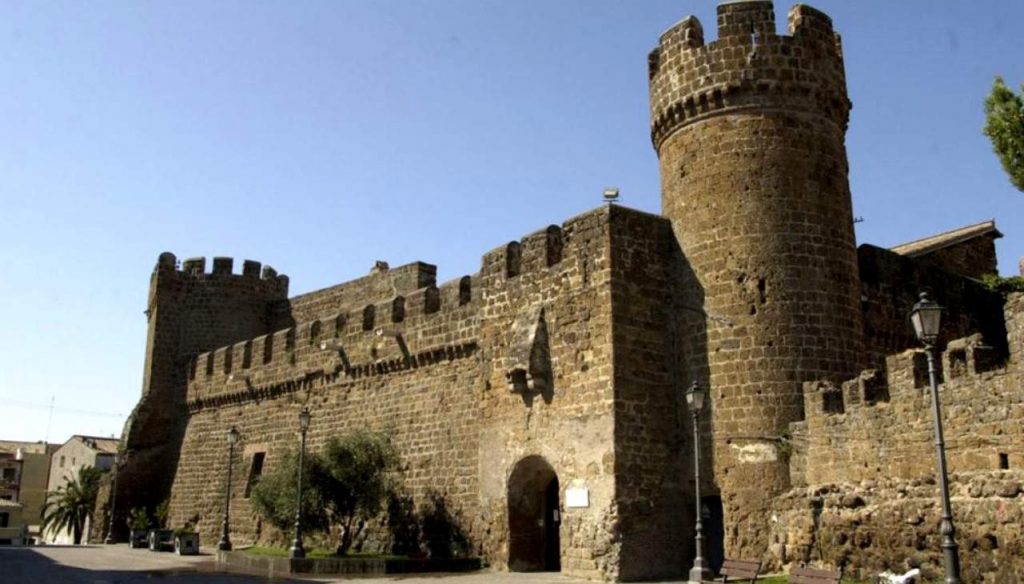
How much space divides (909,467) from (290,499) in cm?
1307

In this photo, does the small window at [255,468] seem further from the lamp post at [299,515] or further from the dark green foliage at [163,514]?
the lamp post at [299,515]

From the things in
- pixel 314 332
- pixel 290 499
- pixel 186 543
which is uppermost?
pixel 314 332

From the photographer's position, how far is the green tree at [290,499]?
21.1 metres

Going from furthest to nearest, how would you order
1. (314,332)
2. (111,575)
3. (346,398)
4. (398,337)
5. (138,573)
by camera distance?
(314,332) → (346,398) → (398,337) → (138,573) → (111,575)

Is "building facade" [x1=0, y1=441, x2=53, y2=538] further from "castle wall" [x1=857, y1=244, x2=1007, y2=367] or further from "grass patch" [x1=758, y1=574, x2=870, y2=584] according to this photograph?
"grass patch" [x1=758, y1=574, x2=870, y2=584]

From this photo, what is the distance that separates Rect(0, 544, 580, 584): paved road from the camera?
54.3 feet

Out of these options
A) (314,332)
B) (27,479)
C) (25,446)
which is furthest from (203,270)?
(25,446)

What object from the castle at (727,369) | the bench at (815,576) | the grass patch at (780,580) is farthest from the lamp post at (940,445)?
the grass patch at (780,580)

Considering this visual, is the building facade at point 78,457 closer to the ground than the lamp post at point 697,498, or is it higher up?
higher up

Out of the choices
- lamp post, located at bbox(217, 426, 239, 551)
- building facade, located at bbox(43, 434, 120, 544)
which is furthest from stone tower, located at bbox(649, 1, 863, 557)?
building facade, located at bbox(43, 434, 120, 544)

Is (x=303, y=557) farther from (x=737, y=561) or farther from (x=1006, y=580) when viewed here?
(x=1006, y=580)

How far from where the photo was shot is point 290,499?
21.2 metres

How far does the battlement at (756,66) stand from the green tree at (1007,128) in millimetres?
3191

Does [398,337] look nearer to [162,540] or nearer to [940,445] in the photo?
[162,540]
